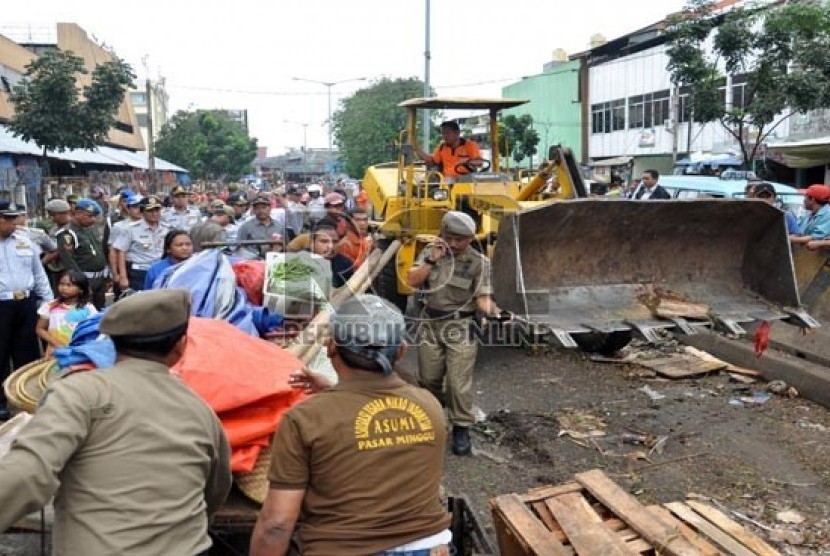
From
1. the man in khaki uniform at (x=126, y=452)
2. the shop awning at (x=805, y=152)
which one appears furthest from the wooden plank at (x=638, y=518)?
the shop awning at (x=805, y=152)

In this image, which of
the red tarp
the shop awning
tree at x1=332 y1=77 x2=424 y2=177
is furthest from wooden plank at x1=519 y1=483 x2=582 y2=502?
tree at x1=332 y1=77 x2=424 y2=177

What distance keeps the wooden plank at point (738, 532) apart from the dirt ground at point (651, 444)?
20.5 inches

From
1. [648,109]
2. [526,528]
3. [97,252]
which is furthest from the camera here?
[648,109]

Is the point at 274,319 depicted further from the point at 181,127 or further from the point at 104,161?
the point at 181,127

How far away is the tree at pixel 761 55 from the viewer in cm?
1642

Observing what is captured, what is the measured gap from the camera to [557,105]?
3997 centimetres

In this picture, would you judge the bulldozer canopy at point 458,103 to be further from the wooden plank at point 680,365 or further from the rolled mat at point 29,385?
the rolled mat at point 29,385

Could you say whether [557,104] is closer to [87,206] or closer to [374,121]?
[374,121]

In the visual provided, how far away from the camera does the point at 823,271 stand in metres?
6.70

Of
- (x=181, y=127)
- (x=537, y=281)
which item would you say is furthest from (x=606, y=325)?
(x=181, y=127)

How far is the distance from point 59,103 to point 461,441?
44.3 ft

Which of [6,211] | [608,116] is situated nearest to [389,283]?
[6,211]

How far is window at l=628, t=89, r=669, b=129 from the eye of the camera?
32.2 meters

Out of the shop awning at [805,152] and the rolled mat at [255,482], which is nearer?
the rolled mat at [255,482]
